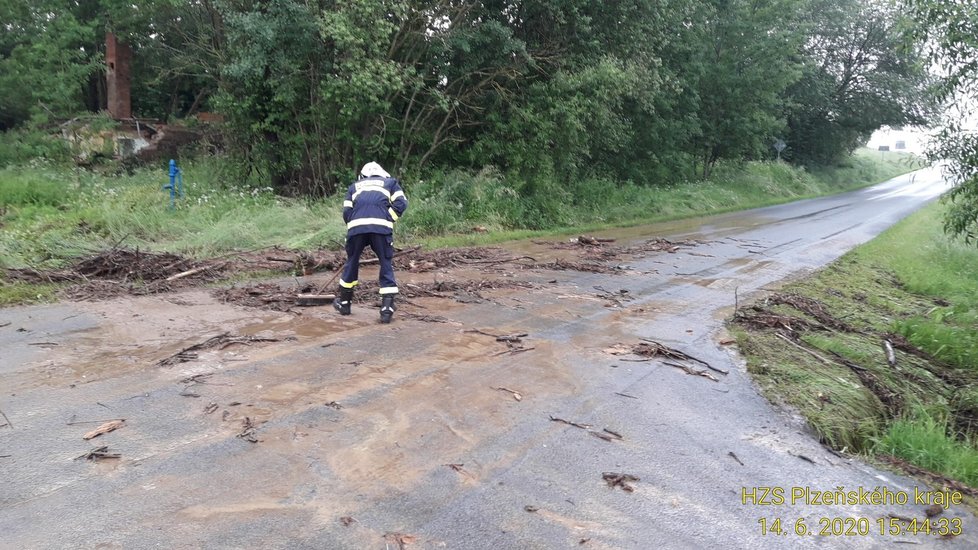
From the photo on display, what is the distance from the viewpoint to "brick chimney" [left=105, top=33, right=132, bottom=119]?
2717 cm

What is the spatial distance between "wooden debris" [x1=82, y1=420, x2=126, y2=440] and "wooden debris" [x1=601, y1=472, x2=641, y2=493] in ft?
10.8

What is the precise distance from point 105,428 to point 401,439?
2012 mm

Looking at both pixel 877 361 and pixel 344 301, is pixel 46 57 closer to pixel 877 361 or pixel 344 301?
pixel 344 301

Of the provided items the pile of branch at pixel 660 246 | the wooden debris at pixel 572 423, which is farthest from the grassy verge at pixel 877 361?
the pile of branch at pixel 660 246

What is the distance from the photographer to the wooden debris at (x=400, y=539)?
3.29 meters

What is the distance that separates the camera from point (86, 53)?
28.5 m

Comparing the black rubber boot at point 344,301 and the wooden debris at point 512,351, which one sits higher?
the black rubber boot at point 344,301

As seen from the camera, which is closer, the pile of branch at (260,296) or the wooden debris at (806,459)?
the wooden debris at (806,459)

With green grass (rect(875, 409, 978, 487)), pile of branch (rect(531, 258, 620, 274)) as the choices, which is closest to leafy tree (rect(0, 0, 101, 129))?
pile of branch (rect(531, 258, 620, 274))

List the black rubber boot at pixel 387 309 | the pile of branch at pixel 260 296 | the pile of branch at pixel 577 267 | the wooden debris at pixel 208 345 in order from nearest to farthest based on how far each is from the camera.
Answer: the wooden debris at pixel 208 345 < the black rubber boot at pixel 387 309 < the pile of branch at pixel 260 296 < the pile of branch at pixel 577 267

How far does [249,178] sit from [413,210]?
6336 millimetres

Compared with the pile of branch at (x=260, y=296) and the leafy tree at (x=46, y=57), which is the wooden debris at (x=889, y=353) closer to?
the pile of branch at (x=260, y=296)

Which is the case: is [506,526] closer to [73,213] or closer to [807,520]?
[807,520]

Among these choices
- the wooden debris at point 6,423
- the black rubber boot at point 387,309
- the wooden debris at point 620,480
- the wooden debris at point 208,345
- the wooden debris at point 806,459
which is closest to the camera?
the wooden debris at point 620,480
